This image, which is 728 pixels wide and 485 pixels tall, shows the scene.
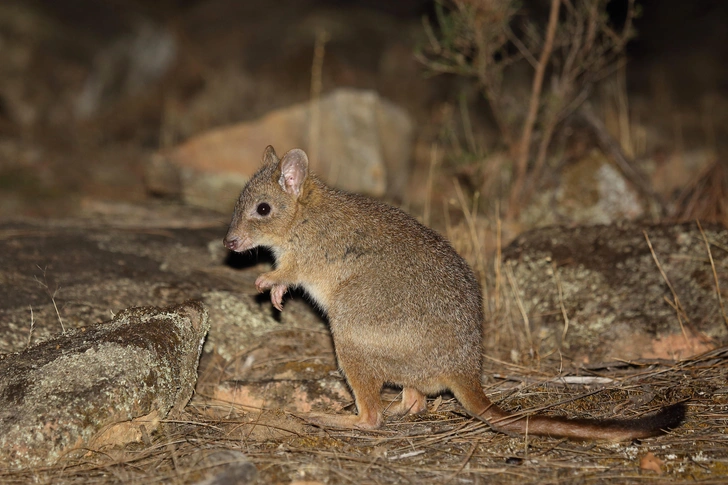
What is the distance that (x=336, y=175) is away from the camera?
405 inches

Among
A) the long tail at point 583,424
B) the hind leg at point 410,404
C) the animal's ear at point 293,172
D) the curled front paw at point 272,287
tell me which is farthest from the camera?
the curled front paw at point 272,287

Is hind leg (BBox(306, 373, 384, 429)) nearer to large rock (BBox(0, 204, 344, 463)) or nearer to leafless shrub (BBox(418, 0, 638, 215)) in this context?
large rock (BBox(0, 204, 344, 463))

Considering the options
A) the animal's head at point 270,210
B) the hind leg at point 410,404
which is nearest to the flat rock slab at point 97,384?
the animal's head at point 270,210

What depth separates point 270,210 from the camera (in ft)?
19.0

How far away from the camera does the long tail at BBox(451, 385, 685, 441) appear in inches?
165

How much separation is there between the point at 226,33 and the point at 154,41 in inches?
60.4

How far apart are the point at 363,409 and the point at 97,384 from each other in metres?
1.72

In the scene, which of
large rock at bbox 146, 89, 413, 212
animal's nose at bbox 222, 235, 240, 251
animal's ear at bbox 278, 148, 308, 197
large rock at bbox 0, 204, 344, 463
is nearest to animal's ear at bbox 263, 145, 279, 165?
animal's ear at bbox 278, 148, 308, 197

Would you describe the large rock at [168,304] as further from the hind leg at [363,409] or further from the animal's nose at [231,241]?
the animal's nose at [231,241]

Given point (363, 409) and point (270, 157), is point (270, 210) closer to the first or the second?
point (270, 157)

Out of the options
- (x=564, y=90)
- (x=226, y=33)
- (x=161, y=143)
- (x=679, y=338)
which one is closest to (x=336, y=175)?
(x=564, y=90)

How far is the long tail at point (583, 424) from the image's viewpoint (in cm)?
418

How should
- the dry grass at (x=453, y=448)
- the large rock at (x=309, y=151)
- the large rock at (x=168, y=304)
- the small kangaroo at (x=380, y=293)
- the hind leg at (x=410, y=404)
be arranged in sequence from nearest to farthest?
the dry grass at (x=453, y=448), the small kangaroo at (x=380, y=293), the hind leg at (x=410, y=404), the large rock at (x=168, y=304), the large rock at (x=309, y=151)

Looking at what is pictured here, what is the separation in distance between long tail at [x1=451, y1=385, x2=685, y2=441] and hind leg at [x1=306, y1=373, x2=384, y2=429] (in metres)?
0.64
